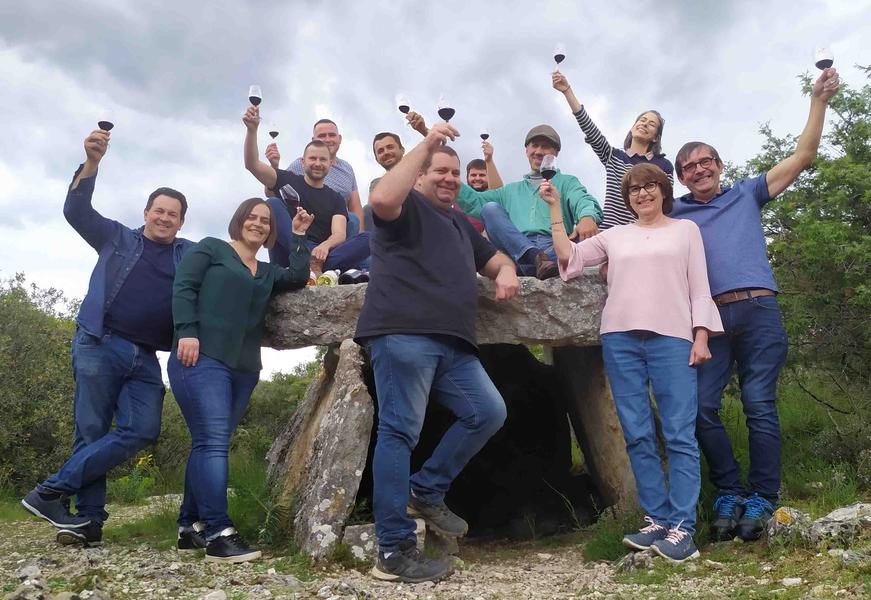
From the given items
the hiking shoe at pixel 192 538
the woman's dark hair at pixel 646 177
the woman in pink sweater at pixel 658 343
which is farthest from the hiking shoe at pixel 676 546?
the hiking shoe at pixel 192 538

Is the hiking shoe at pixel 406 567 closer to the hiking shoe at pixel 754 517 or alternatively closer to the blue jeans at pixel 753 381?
the hiking shoe at pixel 754 517

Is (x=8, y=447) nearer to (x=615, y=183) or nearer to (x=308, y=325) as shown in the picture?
(x=308, y=325)

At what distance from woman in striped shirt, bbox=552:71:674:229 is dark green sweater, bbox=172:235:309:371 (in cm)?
290

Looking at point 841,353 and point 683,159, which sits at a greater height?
point 683,159

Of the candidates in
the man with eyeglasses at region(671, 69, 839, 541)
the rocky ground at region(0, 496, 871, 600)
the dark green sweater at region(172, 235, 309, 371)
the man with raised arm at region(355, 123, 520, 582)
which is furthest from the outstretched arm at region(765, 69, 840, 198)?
the dark green sweater at region(172, 235, 309, 371)

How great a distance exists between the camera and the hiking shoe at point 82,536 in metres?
5.07

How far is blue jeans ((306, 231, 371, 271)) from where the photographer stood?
6.49 meters

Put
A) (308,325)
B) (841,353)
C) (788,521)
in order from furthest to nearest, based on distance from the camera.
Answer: (841,353), (308,325), (788,521)

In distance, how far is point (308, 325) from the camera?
5.80m

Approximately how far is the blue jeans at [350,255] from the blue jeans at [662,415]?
256 centimetres

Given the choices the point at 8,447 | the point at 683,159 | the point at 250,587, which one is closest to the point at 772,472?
the point at 683,159

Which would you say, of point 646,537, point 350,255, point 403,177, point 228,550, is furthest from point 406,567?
point 350,255

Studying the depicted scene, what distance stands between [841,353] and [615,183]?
2693 millimetres

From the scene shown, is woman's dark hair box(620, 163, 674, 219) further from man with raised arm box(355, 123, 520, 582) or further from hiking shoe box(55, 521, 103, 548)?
hiking shoe box(55, 521, 103, 548)
